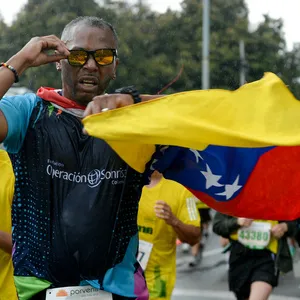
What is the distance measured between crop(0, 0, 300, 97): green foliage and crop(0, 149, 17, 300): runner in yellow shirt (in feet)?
57.7

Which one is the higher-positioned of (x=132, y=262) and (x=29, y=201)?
(x=29, y=201)

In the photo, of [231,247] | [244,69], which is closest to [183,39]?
[244,69]

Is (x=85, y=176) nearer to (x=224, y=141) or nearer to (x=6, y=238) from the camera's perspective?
(x=224, y=141)

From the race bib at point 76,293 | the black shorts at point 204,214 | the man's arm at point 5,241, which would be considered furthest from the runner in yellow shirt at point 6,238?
the black shorts at point 204,214

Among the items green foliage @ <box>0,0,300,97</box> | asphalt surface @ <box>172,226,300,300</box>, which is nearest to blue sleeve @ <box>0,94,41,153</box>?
asphalt surface @ <box>172,226,300,300</box>

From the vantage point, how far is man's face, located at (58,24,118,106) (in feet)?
13.0

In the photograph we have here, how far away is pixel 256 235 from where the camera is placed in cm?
815

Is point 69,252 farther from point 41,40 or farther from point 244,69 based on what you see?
point 244,69

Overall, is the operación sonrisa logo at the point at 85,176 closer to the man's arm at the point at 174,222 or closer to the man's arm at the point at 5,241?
the man's arm at the point at 5,241

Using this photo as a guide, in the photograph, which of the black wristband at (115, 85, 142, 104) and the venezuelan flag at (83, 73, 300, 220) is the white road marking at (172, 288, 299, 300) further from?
the black wristband at (115, 85, 142, 104)

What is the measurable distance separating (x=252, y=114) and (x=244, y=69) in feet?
128

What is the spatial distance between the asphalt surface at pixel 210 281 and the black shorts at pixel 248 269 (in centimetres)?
277

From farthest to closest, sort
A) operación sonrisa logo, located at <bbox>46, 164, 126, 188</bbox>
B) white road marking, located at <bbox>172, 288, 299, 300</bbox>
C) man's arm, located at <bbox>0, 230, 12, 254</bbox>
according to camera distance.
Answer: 1. white road marking, located at <bbox>172, 288, 299, 300</bbox>
2. man's arm, located at <bbox>0, 230, 12, 254</bbox>
3. operación sonrisa logo, located at <bbox>46, 164, 126, 188</bbox>

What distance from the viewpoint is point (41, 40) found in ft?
12.4
